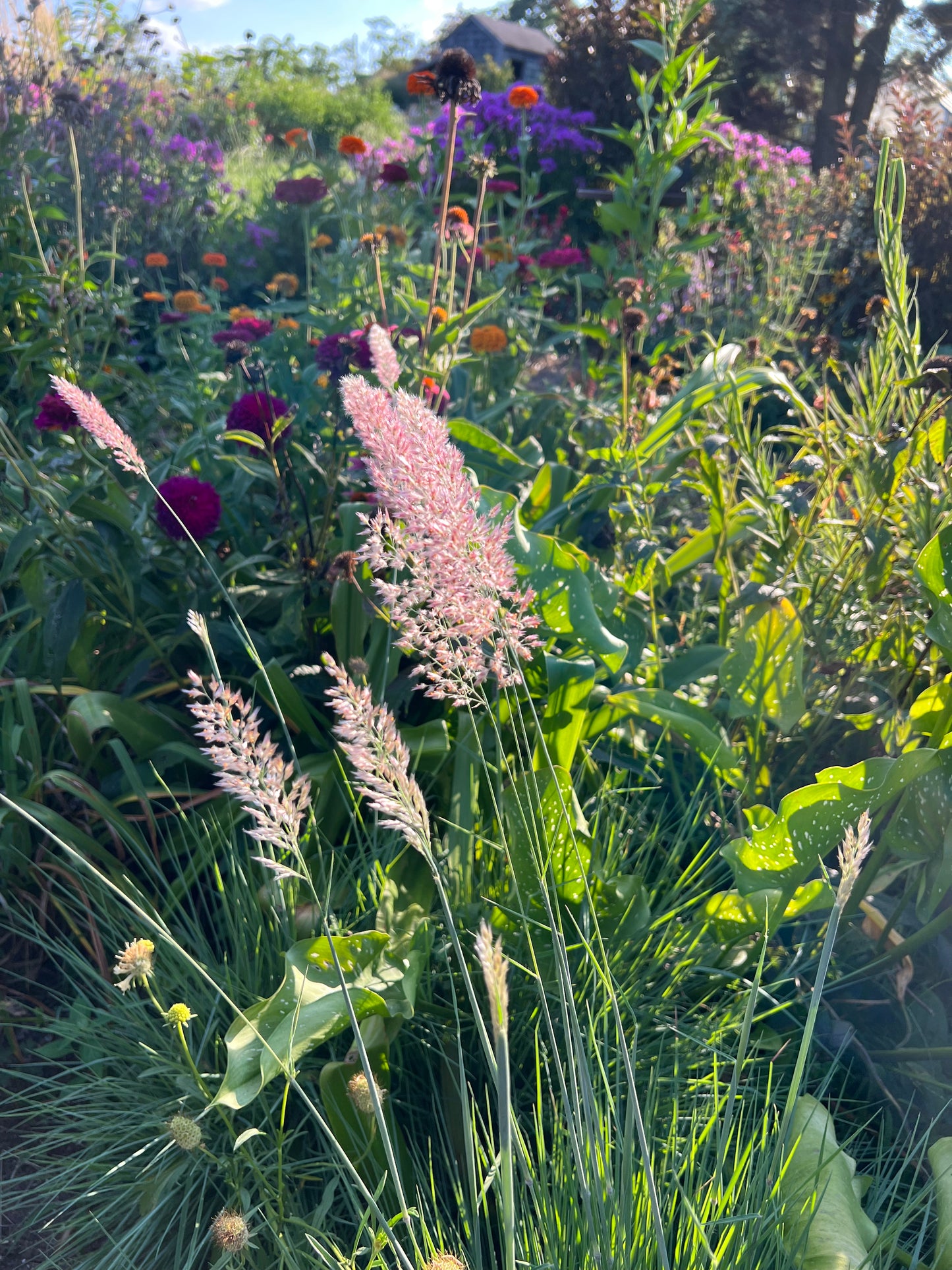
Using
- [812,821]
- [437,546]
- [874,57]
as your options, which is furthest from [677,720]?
[874,57]

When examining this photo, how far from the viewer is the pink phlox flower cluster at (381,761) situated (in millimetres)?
696

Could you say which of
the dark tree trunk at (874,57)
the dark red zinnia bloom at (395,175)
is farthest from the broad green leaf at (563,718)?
the dark tree trunk at (874,57)

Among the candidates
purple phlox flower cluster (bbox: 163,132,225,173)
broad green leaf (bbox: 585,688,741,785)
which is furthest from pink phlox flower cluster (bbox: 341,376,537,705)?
purple phlox flower cluster (bbox: 163,132,225,173)

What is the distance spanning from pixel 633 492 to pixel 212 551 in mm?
897

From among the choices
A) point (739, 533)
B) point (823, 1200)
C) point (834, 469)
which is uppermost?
point (834, 469)

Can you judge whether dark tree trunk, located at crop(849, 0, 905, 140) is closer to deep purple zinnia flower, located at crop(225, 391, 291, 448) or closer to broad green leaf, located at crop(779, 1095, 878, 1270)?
deep purple zinnia flower, located at crop(225, 391, 291, 448)

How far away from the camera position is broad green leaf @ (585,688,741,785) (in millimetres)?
1549

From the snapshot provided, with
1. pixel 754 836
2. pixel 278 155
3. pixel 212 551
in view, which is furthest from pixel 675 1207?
pixel 278 155

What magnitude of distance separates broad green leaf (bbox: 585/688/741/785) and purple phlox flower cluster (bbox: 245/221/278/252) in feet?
14.7

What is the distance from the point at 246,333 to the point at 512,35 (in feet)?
99.0

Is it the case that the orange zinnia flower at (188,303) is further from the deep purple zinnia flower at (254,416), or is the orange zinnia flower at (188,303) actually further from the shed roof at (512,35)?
the shed roof at (512,35)

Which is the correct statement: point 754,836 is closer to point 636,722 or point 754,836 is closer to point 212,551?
point 636,722

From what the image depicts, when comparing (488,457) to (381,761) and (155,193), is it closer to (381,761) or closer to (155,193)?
(381,761)

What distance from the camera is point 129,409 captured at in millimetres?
2703
